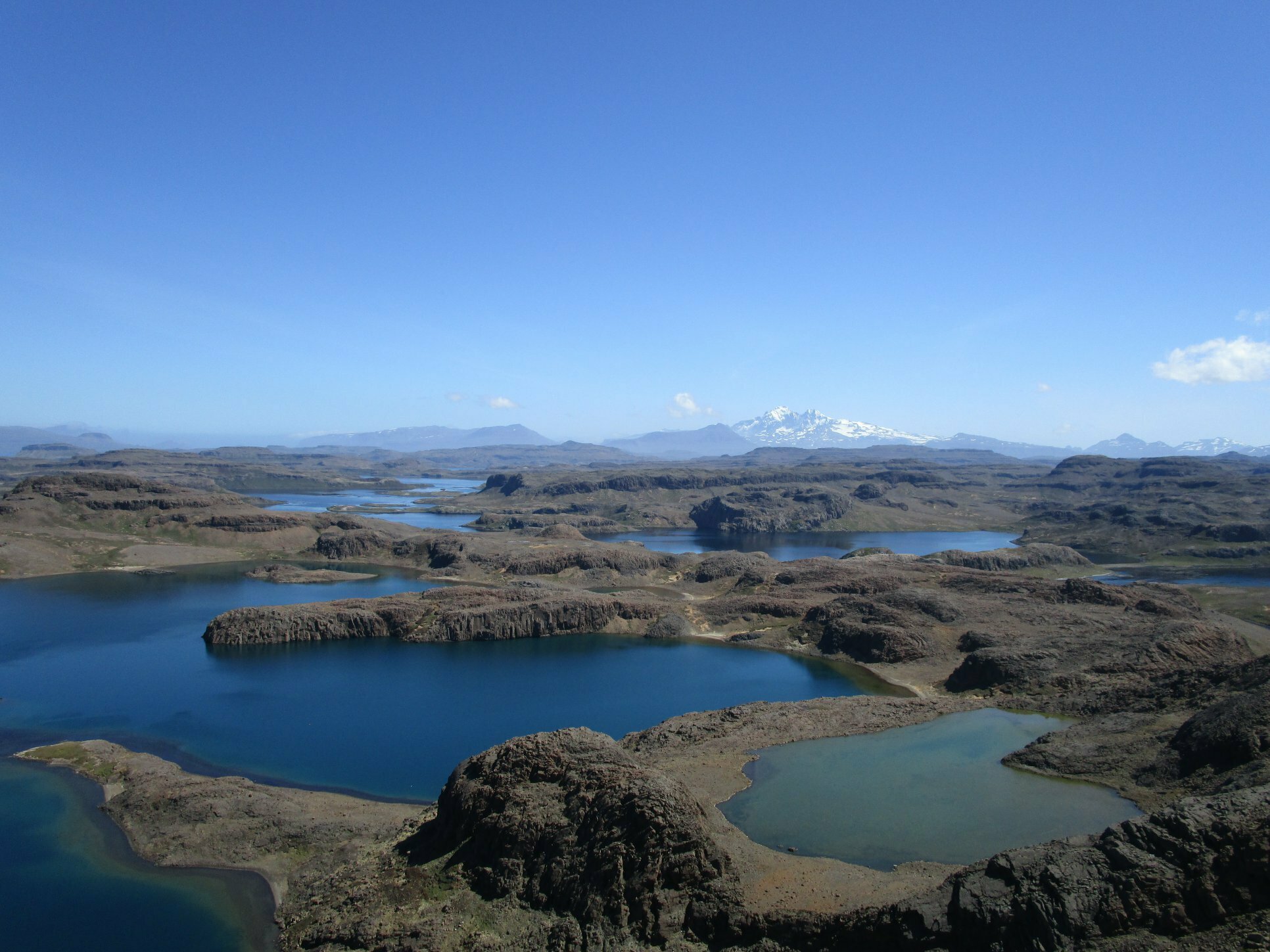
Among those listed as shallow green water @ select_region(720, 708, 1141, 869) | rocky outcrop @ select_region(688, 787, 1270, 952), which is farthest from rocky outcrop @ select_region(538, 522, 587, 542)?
rocky outcrop @ select_region(688, 787, 1270, 952)

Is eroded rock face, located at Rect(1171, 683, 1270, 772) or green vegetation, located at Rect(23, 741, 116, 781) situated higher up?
eroded rock face, located at Rect(1171, 683, 1270, 772)

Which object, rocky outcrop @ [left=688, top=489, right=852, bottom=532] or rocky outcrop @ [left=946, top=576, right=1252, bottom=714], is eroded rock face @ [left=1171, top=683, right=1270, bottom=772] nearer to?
rocky outcrop @ [left=946, top=576, right=1252, bottom=714]

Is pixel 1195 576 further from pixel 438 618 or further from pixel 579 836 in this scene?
pixel 579 836

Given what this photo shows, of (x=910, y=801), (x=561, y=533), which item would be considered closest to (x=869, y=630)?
(x=910, y=801)

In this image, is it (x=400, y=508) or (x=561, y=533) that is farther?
(x=400, y=508)

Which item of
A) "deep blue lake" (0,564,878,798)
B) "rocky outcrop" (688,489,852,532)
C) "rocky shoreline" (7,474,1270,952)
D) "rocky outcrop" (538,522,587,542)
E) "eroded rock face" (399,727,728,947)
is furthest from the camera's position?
"rocky outcrop" (688,489,852,532)

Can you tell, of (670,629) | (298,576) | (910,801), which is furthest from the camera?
(298,576)

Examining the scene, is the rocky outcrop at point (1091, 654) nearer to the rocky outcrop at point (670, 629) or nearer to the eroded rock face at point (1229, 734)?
the eroded rock face at point (1229, 734)
